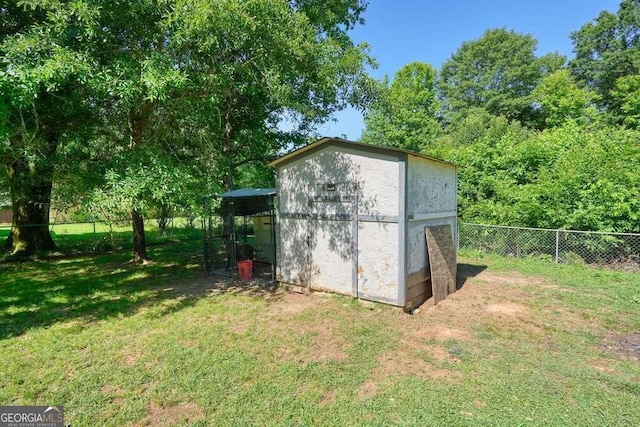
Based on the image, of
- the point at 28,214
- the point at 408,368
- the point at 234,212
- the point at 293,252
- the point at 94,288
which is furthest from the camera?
the point at 28,214

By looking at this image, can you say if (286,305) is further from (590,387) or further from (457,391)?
(590,387)

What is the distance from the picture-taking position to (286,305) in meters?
6.03

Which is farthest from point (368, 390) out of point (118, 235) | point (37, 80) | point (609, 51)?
point (609, 51)

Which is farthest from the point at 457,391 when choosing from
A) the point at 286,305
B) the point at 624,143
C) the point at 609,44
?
the point at 609,44

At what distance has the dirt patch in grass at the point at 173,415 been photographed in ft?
9.32

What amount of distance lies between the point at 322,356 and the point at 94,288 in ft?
19.3

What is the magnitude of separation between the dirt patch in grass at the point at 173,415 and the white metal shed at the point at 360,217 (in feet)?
11.3

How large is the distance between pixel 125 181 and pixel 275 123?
19.7 feet

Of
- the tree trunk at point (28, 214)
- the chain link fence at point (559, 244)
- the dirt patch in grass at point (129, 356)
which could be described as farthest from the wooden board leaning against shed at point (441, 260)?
the tree trunk at point (28, 214)

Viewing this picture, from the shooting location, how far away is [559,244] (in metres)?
8.91

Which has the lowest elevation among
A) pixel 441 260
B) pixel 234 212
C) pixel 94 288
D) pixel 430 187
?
pixel 94 288

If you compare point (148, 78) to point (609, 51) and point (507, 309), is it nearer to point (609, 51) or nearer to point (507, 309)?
point (507, 309)

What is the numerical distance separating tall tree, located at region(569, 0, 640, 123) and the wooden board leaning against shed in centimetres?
1822

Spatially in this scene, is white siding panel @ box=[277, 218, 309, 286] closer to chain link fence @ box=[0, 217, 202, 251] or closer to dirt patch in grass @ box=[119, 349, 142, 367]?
dirt patch in grass @ box=[119, 349, 142, 367]
